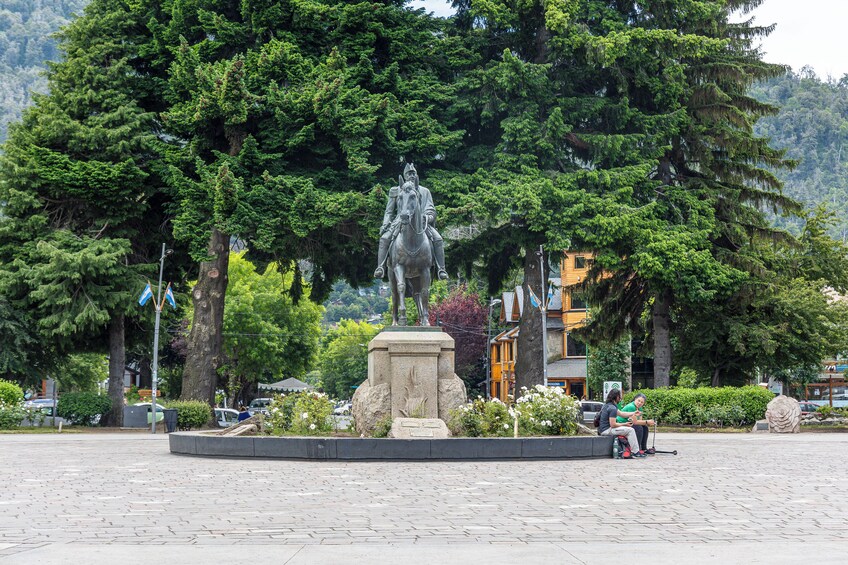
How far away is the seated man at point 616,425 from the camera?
67.4 feet

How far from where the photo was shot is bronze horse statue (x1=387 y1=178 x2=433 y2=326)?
22.1 metres

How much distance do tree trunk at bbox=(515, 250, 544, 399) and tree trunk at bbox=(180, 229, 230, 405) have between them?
35.9ft

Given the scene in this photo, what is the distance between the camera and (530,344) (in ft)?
130

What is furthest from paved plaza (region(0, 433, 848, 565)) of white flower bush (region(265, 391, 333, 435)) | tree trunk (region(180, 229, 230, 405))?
tree trunk (region(180, 229, 230, 405))

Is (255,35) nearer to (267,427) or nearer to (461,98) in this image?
(461,98)

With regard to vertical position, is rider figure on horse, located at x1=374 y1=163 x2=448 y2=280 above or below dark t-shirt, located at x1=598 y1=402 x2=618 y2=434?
above

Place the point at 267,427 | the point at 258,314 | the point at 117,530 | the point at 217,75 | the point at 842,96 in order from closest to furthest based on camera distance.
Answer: the point at 117,530
the point at 267,427
the point at 217,75
the point at 258,314
the point at 842,96

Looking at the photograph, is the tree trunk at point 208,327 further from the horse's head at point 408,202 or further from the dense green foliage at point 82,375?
the dense green foliage at point 82,375

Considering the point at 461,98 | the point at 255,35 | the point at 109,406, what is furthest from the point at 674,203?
the point at 109,406

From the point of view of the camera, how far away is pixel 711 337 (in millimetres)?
40500

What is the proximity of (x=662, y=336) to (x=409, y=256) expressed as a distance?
21245 mm

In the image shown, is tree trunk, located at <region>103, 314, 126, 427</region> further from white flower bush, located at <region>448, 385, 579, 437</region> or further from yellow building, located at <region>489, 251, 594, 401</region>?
yellow building, located at <region>489, 251, 594, 401</region>

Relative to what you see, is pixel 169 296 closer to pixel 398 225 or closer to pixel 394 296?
pixel 394 296

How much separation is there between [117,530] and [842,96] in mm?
201285
